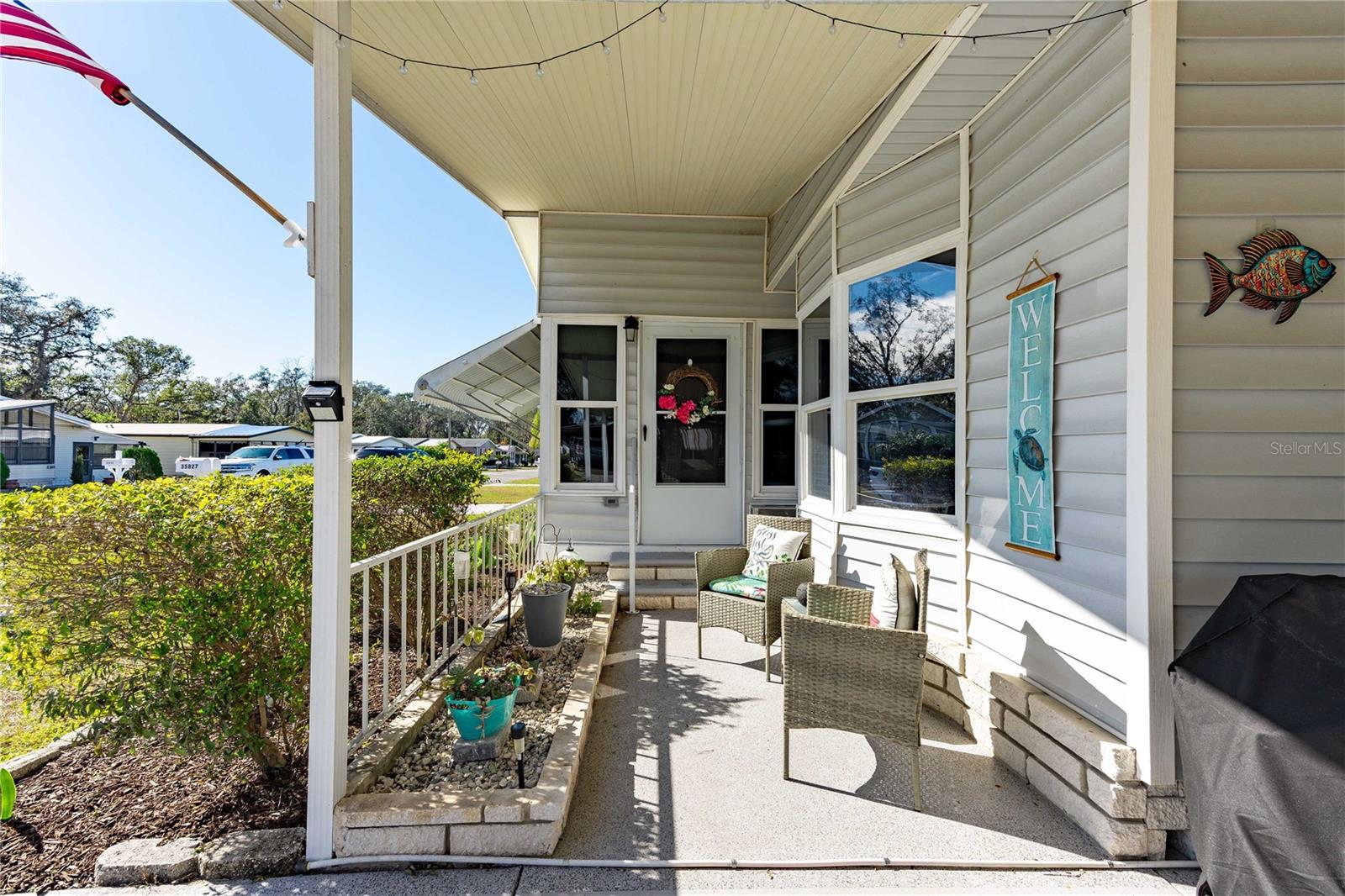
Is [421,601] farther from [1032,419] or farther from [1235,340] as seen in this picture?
[1235,340]

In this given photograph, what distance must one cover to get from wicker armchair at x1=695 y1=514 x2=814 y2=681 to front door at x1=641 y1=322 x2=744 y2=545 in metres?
1.38

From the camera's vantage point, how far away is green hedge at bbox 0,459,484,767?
6.13 ft

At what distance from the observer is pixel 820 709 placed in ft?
7.48

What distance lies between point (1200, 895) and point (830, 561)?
7.59 ft

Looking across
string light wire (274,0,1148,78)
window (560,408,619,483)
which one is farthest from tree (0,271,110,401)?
string light wire (274,0,1148,78)

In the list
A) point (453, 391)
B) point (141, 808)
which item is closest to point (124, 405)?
point (453, 391)

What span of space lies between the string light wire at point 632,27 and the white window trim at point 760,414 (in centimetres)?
Answer: 282

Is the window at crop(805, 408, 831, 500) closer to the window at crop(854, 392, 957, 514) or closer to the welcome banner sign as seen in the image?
the window at crop(854, 392, 957, 514)

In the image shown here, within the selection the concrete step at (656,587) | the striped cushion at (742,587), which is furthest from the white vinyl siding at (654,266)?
the striped cushion at (742,587)

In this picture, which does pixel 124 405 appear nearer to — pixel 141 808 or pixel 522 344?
pixel 522 344

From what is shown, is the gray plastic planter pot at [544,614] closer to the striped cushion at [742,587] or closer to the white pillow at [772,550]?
the striped cushion at [742,587]

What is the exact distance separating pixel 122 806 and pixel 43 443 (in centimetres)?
306

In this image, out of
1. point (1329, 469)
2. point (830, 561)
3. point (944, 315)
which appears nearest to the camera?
point (1329, 469)

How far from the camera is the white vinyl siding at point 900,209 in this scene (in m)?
2.99
